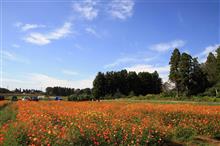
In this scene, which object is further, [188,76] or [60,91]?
[60,91]

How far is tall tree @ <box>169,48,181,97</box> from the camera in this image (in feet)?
252

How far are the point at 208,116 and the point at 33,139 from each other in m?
9.85

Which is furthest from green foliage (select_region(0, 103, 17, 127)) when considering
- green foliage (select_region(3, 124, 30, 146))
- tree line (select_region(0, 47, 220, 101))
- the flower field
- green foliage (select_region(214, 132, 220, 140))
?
tree line (select_region(0, 47, 220, 101))

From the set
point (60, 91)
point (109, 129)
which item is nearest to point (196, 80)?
point (109, 129)

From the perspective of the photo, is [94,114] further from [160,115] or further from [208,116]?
[208,116]

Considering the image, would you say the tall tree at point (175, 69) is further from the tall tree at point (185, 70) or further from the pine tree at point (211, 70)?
the pine tree at point (211, 70)

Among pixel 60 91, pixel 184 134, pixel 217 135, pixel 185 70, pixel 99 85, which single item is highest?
pixel 185 70

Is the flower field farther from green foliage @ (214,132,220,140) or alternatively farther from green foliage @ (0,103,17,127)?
green foliage @ (0,103,17,127)

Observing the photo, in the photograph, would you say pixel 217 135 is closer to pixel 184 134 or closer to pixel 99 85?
pixel 184 134

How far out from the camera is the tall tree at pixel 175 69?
7666cm

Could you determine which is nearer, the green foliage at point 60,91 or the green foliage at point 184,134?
the green foliage at point 184,134

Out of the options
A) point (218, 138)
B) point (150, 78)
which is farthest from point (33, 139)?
point (150, 78)

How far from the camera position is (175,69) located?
78438 mm

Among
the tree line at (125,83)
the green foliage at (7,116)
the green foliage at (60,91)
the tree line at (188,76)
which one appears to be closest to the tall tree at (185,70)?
the tree line at (188,76)
